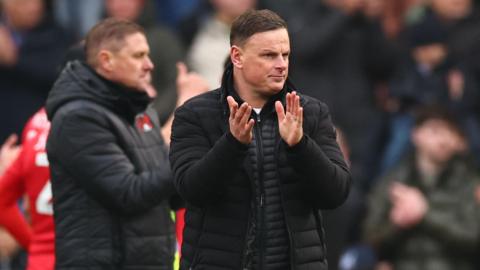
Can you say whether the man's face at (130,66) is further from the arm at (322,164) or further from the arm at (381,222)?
the arm at (381,222)

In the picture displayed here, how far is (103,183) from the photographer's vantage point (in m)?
7.69

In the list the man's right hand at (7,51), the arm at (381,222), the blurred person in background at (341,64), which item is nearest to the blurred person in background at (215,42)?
the blurred person in background at (341,64)

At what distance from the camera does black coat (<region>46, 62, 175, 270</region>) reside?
25.2ft

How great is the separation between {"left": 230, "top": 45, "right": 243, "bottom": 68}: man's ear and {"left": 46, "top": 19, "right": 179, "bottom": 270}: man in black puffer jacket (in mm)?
1203

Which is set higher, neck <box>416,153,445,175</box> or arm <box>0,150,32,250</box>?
arm <box>0,150,32,250</box>

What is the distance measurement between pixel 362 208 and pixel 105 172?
4529mm

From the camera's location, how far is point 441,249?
11234 mm

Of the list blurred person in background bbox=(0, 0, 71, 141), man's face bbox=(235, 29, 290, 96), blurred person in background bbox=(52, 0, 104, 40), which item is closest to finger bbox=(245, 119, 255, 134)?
man's face bbox=(235, 29, 290, 96)

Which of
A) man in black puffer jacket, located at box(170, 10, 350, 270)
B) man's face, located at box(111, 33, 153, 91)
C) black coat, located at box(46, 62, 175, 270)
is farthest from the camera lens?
man's face, located at box(111, 33, 153, 91)

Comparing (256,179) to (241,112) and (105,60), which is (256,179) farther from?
(105,60)

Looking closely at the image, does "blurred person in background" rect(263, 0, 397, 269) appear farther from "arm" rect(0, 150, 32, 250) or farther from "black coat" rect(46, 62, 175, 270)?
"black coat" rect(46, 62, 175, 270)

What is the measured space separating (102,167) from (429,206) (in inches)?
169

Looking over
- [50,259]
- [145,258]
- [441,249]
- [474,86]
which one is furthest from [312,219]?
[474,86]

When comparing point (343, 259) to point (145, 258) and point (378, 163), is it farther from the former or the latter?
point (145, 258)
